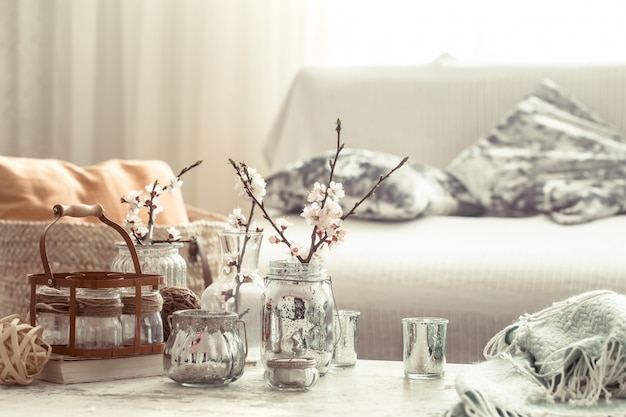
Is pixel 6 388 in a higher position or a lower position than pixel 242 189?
lower

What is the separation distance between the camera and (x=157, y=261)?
1.37 m

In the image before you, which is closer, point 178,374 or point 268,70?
point 178,374

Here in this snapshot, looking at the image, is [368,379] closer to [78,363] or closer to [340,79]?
[78,363]

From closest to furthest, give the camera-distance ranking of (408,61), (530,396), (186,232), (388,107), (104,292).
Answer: (530,396), (104,292), (186,232), (388,107), (408,61)

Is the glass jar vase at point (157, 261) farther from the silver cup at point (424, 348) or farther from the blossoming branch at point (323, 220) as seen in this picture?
the silver cup at point (424, 348)

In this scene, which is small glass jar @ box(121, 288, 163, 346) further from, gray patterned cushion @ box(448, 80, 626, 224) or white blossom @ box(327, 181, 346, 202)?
gray patterned cushion @ box(448, 80, 626, 224)

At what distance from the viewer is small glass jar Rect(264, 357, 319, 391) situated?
1128 mm

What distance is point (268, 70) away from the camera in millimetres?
3461

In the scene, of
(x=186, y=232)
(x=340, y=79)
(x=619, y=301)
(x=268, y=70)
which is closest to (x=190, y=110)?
(x=268, y=70)

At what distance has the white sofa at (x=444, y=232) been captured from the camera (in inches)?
77.9

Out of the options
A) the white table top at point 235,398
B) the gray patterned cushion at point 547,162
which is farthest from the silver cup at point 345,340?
the gray patterned cushion at point 547,162

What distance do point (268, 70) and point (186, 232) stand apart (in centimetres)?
143

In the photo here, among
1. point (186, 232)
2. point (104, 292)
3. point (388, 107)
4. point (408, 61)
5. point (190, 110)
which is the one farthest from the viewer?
point (190, 110)

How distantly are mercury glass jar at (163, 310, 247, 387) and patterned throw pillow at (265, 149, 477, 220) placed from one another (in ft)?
4.24
